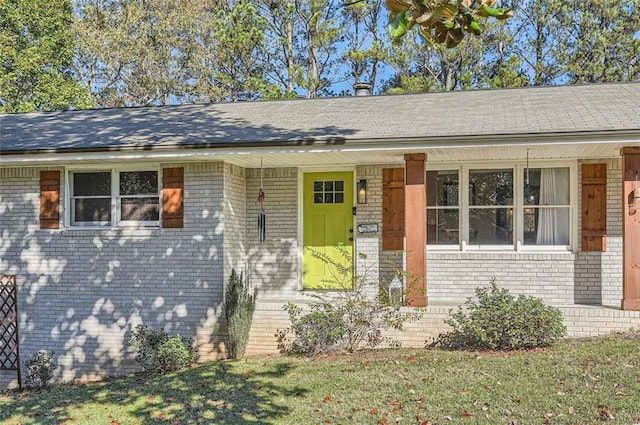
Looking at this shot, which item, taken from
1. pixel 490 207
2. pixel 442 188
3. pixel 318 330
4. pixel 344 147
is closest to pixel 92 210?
pixel 318 330

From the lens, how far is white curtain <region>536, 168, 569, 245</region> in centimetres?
912

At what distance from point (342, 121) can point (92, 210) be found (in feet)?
13.7

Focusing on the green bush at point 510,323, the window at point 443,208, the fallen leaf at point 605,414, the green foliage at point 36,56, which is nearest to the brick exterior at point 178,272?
the window at point 443,208

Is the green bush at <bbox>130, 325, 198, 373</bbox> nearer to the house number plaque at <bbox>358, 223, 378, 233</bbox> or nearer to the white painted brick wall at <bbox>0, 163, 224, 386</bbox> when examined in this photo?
the white painted brick wall at <bbox>0, 163, 224, 386</bbox>

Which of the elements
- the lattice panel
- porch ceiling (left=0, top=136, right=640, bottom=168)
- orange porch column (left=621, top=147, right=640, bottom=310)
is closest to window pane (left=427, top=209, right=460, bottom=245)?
porch ceiling (left=0, top=136, right=640, bottom=168)

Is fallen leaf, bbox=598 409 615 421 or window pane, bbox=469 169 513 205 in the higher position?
window pane, bbox=469 169 513 205

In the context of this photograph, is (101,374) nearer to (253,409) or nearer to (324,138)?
(253,409)

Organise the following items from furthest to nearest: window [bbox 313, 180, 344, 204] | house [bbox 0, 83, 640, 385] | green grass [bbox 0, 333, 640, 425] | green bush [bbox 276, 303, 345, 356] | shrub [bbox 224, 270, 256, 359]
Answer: window [bbox 313, 180, 344, 204] → house [bbox 0, 83, 640, 385] → shrub [bbox 224, 270, 256, 359] → green bush [bbox 276, 303, 345, 356] → green grass [bbox 0, 333, 640, 425]

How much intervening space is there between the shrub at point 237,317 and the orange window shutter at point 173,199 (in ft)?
4.06

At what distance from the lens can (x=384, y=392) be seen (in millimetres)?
5934

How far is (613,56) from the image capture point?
19.1 metres

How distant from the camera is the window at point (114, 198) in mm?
9156

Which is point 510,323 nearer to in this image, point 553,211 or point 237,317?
point 553,211

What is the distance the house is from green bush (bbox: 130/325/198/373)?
1.09 ft
